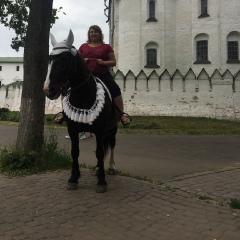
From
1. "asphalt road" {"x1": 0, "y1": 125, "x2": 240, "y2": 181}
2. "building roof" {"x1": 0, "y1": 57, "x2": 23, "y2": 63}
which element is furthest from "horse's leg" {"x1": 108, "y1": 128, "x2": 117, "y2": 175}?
"building roof" {"x1": 0, "y1": 57, "x2": 23, "y2": 63}

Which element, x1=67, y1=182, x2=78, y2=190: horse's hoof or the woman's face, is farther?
the woman's face

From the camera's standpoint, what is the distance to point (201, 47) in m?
35.7

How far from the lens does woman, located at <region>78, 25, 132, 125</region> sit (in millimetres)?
5914

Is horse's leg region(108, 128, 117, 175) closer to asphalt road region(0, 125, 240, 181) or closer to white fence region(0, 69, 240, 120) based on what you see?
asphalt road region(0, 125, 240, 181)

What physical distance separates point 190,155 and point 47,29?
220 inches

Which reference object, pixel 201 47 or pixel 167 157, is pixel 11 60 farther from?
pixel 167 157

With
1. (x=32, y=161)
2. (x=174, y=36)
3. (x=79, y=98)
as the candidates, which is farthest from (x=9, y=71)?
(x=79, y=98)

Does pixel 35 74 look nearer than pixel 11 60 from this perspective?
Yes

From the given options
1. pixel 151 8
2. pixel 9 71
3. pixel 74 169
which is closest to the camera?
pixel 74 169

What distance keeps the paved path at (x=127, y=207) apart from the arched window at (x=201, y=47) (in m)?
29.9

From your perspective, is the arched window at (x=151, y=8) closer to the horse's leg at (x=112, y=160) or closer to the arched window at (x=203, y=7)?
the arched window at (x=203, y=7)

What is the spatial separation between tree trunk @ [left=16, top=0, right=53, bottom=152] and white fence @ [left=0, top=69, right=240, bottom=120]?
22692 mm

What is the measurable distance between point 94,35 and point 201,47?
32.0m

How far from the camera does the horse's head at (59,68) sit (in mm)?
4551
